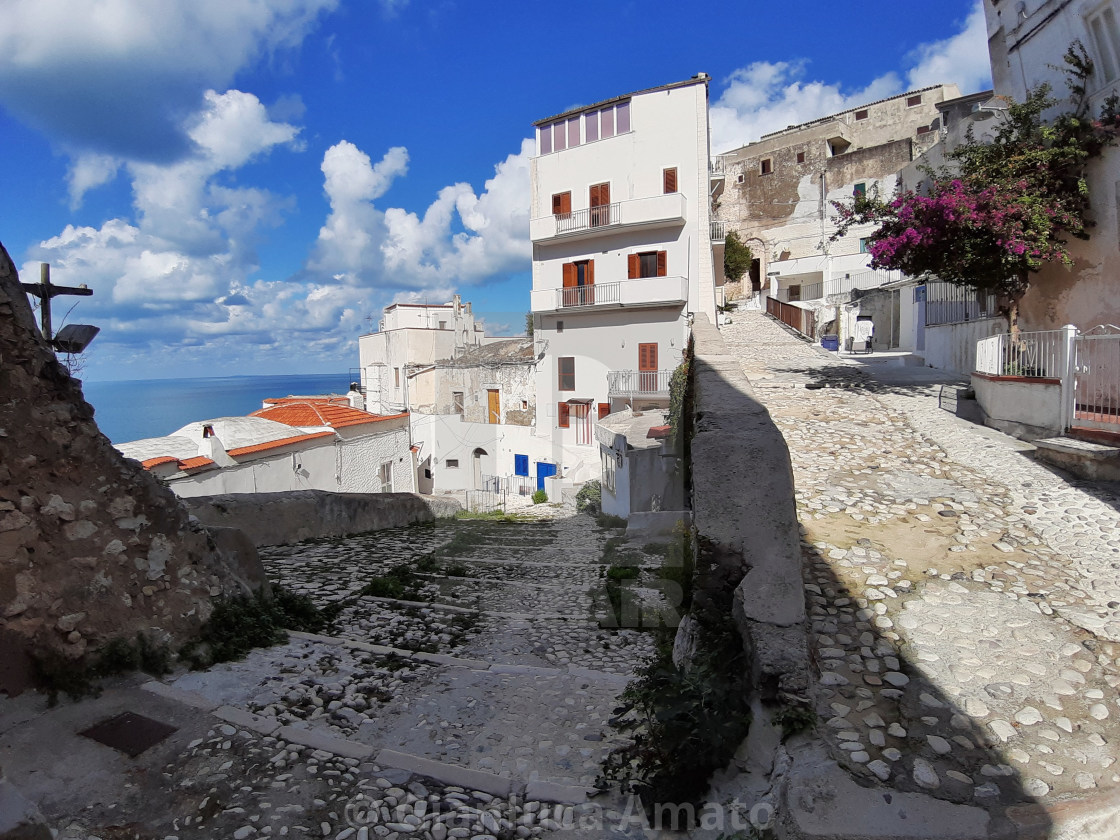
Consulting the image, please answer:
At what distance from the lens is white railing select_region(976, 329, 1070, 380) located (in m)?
7.07

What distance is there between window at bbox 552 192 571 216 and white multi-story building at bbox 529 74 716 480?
5cm

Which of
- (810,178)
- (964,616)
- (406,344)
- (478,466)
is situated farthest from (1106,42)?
(810,178)

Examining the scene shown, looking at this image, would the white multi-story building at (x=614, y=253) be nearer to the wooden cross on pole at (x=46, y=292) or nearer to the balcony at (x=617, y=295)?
the balcony at (x=617, y=295)

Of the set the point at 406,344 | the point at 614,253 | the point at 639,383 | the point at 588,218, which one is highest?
the point at 588,218

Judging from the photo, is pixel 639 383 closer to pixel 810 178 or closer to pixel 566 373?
pixel 566 373

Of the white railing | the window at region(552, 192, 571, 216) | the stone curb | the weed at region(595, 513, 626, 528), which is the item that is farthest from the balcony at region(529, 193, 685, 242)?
the stone curb

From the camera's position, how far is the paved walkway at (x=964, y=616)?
2576mm

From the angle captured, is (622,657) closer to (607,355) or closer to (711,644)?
(711,644)

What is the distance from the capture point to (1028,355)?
7887 mm

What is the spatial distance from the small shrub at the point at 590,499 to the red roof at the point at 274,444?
309 inches

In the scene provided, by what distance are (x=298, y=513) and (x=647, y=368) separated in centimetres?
1911

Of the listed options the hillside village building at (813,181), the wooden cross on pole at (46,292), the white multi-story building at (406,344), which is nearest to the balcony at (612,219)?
the hillside village building at (813,181)

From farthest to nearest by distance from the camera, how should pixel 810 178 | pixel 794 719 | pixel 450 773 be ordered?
pixel 810 178, pixel 450 773, pixel 794 719

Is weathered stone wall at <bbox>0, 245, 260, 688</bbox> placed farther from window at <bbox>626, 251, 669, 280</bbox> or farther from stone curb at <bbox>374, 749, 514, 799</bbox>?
window at <bbox>626, 251, 669, 280</bbox>
